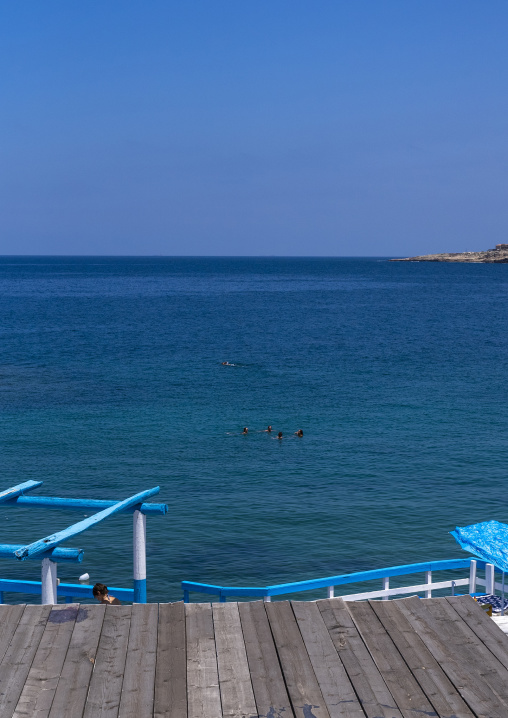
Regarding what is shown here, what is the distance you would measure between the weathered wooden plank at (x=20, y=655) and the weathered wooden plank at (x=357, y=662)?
2.78 meters

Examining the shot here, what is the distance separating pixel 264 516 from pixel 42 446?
12.6m

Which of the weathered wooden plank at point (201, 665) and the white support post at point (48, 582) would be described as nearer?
the weathered wooden plank at point (201, 665)

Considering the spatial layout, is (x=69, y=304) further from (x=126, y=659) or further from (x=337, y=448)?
(x=126, y=659)

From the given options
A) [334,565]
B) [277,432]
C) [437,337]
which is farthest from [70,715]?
[437,337]

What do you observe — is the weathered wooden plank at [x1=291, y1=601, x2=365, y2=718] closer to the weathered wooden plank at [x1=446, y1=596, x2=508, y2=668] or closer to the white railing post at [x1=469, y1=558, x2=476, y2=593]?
the weathered wooden plank at [x1=446, y1=596, x2=508, y2=668]

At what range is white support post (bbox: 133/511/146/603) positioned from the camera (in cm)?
1093

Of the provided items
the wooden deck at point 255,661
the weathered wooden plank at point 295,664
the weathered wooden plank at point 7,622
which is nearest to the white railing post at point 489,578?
the wooden deck at point 255,661

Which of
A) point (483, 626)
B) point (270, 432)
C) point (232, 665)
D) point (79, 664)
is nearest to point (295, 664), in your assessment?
point (232, 665)

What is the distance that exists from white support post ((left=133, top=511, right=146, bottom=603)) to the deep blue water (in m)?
9.48

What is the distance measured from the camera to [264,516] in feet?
85.7

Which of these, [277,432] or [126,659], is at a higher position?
[126,659]

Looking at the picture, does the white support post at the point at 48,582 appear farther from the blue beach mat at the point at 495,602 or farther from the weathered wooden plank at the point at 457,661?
the blue beach mat at the point at 495,602

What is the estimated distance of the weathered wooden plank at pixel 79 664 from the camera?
6312 millimetres

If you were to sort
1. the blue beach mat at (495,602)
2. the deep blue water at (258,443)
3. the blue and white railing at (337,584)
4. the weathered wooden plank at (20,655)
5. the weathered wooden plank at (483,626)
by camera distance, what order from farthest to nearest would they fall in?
the deep blue water at (258,443) → the blue beach mat at (495,602) → the blue and white railing at (337,584) → the weathered wooden plank at (483,626) → the weathered wooden plank at (20,655)
